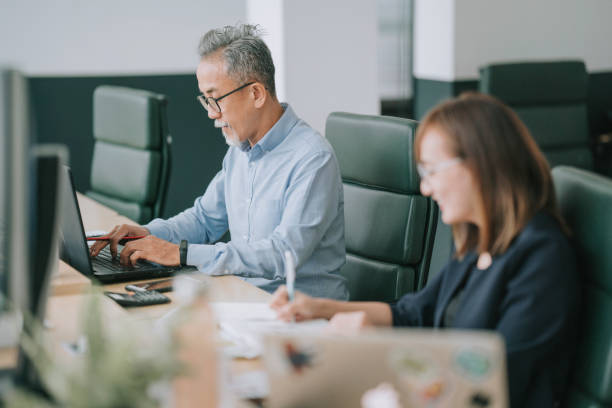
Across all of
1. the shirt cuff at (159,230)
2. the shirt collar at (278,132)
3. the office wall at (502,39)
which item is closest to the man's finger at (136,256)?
the shirt cuff at (159,230)

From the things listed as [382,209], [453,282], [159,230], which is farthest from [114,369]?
[159,230]

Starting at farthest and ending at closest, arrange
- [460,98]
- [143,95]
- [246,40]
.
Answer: [143,95]
[246,40]
[460,98]

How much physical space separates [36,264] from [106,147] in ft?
6.52

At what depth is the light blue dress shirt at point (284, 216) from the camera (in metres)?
1.77

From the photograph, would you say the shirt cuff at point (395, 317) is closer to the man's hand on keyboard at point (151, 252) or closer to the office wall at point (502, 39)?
the man's hand on keyboard at point (151, 252)

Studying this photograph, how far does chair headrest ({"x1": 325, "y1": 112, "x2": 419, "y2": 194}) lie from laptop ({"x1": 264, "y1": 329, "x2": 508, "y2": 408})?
1.01 meters

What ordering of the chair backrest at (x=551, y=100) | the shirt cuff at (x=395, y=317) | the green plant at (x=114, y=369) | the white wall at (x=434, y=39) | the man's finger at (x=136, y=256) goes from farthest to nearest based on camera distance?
the white wall at (x=434, y=39) → the chair backrest at (x=551, y=100) → the man's finger at (x=136, y=256) → the shirt cuff at (x=395, y=317) → the green plant at (x=114, y=369)

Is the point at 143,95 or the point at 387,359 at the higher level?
the point at 143,95

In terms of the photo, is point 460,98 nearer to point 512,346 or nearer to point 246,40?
point 512,346

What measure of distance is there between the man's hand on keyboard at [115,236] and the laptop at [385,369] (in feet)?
3.66

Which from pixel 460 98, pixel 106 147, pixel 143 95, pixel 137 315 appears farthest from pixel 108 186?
pixel 460 98

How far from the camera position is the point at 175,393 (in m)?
0.81

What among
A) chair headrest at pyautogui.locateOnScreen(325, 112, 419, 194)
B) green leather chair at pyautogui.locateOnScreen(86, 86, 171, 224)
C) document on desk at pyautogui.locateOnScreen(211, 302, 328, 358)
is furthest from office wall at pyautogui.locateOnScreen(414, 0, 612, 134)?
document on desk at pyautogui.locateOnScreen(211, 302, 328, 358)

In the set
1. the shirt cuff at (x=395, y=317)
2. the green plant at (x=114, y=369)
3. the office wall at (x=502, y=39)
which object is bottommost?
the shirt cuff at (x=395, y=317)
